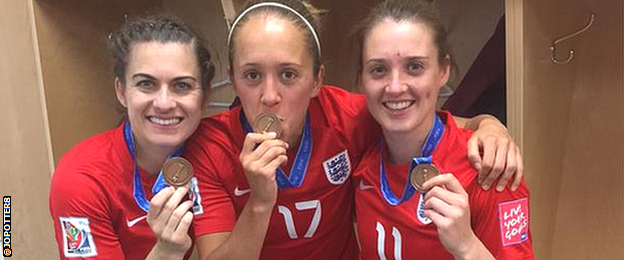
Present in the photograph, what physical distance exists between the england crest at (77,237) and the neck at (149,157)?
0.16 metres

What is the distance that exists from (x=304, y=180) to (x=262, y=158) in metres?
0.19

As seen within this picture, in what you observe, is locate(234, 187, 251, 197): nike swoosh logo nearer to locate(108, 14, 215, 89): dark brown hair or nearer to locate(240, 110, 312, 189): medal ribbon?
locate(240, 110, 312, 189): medal ribbon

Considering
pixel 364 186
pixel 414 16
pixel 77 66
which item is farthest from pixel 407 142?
pixel 77 66

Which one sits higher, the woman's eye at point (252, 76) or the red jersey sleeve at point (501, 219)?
the woman's eye at point (252, 76)

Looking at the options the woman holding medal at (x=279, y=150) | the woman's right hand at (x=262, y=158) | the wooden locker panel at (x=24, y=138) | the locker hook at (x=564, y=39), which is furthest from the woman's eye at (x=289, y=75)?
the wooden locker panel at (x=24, y=138)

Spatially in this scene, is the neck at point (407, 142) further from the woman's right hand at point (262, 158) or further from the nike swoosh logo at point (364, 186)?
the woman's right hand at point (262, 158)

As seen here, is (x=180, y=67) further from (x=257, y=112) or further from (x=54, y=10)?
(x=54, y=10)

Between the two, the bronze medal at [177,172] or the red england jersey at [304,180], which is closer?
the bronze medal at [177,172]

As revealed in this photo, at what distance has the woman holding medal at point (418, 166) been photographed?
1092 mm

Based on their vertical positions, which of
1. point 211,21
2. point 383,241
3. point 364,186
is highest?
point 211,21

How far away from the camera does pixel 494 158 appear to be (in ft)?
3.64

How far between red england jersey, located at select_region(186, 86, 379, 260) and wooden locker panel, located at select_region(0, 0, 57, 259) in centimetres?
56

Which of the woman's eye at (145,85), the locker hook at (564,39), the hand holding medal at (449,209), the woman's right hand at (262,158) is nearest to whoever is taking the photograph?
the hand holding medal at (449,209)

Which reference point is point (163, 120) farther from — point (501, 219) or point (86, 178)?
point (501, 219)
